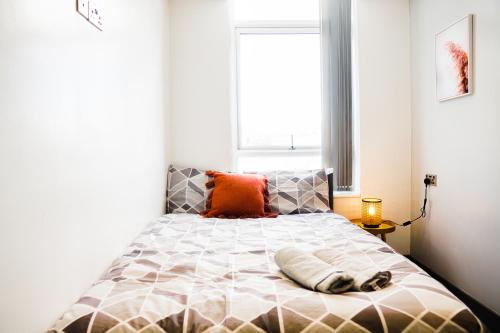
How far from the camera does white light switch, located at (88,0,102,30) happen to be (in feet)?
4.87

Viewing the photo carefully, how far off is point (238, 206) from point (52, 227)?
150 centimetres

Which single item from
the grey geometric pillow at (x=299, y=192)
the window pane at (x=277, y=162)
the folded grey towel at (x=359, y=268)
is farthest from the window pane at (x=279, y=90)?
the folded grey towel at (x=359, y=268)

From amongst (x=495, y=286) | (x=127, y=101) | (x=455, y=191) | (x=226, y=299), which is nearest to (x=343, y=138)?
(x=455, y=191)

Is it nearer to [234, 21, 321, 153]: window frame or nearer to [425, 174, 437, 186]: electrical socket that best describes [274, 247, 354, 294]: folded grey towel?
[425, 174, 437, 186]: electrical socket

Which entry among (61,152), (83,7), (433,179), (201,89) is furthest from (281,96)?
(61,152)

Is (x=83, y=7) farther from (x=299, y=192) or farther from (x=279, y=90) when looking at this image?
(x=279, y=90)

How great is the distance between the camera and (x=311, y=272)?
51.5 inches

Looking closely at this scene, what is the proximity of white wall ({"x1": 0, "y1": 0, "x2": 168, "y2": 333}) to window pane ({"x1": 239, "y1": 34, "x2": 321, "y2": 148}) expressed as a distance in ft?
4.05

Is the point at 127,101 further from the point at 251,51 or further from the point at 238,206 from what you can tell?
the point at 251,51

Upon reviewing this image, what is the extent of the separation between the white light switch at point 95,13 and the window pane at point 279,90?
1.65m

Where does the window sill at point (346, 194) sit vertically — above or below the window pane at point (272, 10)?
below

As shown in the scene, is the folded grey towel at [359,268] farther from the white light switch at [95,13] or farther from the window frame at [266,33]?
the window frame at [266,33]

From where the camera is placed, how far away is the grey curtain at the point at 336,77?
9.83 ft

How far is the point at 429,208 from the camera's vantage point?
2.72 m
